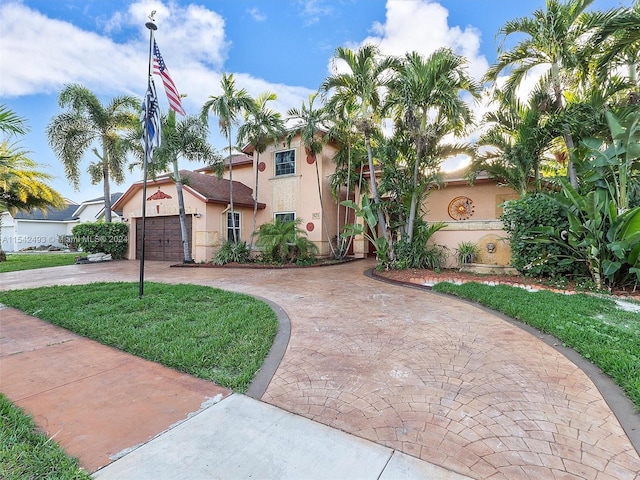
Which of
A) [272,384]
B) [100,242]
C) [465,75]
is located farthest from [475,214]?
[100,242]

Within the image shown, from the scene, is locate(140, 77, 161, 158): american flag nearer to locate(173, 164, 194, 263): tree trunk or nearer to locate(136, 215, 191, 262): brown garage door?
locate(173, 164, 194, 263): tree trunk

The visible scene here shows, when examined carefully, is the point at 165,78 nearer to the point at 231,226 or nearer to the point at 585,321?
the point at 231,226

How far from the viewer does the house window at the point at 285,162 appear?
55.0 feet

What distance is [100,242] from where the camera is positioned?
725 inches

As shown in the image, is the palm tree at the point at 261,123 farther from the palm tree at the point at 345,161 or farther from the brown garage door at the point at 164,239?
the brown garage door at the point at 164,239

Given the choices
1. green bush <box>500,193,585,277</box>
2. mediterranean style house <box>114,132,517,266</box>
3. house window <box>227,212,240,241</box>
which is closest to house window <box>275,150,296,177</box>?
mediterranean style house <box>114,132,517,266</box>

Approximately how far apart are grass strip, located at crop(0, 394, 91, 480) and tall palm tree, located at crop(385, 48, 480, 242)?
10170 mm

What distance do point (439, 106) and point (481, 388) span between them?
9.08 m

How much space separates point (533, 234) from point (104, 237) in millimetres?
21125

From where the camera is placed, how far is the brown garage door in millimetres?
17016

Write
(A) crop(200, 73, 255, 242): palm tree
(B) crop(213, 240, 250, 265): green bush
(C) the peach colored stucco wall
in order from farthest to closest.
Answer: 1. (B) crop(213, 240, 250, 265): green bush
2. (A) crop(200, 73, 255, 242): palm tree
3. (C) the peach colored stucco wall

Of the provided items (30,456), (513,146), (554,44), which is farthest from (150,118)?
(513,146)

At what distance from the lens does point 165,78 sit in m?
8.60

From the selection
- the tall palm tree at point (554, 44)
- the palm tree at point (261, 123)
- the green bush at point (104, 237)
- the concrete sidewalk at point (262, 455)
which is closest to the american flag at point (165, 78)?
the palm tree at point (261, 123)
